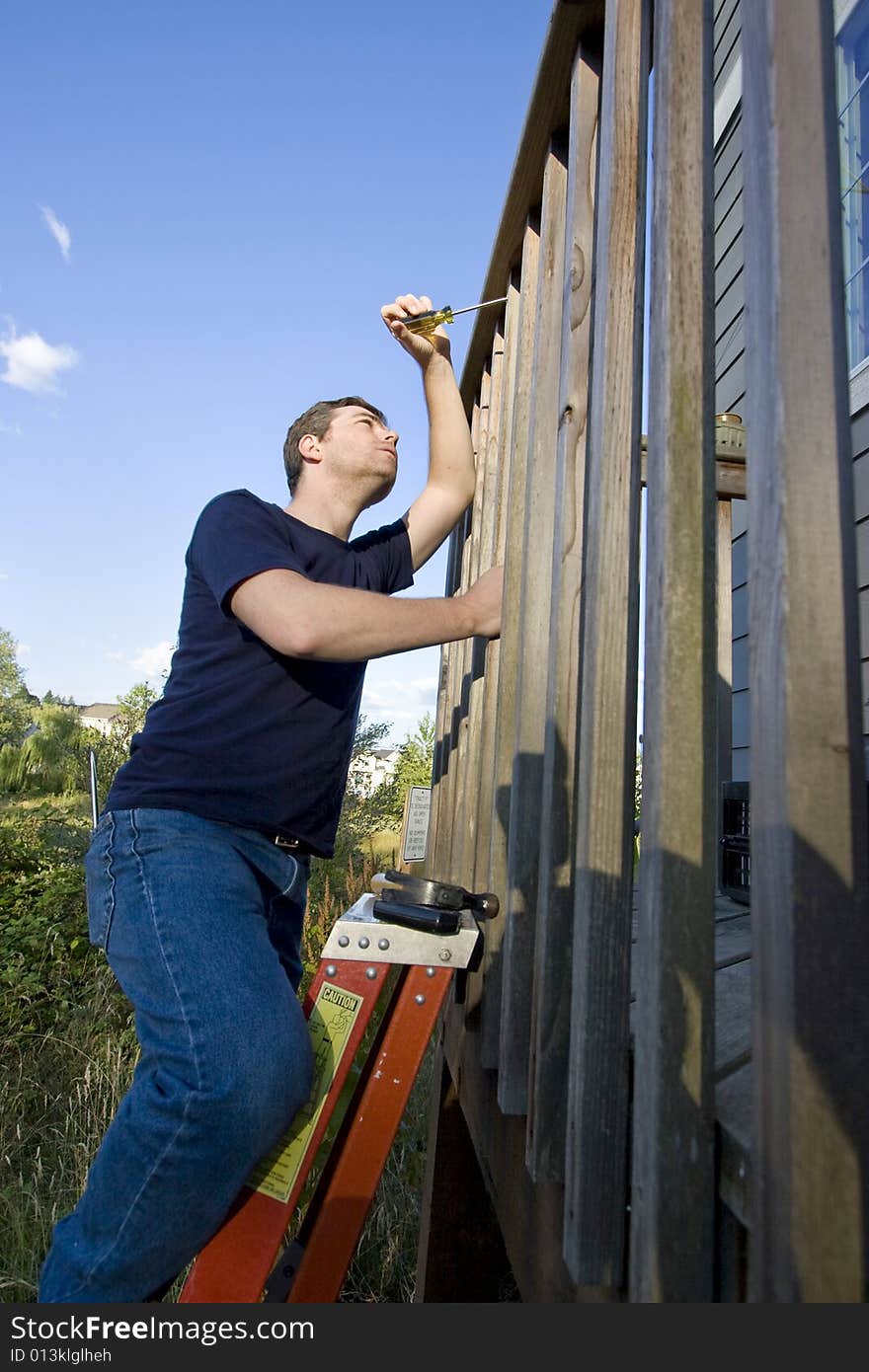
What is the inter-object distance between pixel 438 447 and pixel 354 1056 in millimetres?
1663

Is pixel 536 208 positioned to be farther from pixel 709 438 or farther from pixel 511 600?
pixel 709 438

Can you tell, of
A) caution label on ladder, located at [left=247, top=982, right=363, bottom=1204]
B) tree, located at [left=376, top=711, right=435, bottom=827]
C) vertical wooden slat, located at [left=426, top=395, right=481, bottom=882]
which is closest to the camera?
caution label on ladder, located at [left=247, top=982, right=363, bottom=1204]

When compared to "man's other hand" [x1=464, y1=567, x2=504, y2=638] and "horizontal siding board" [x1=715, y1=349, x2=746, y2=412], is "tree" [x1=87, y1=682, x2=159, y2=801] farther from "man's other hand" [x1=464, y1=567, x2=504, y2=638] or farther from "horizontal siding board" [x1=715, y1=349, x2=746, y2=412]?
"man's other hand" [x1=464, y1=567, x2=504, y2=638]

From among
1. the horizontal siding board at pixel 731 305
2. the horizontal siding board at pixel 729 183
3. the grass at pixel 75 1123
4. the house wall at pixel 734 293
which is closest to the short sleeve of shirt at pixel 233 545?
the grass at pixel 75 1123

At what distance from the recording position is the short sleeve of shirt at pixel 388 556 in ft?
7.42

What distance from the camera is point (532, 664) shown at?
149cm

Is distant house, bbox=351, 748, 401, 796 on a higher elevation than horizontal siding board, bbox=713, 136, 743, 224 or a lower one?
lower

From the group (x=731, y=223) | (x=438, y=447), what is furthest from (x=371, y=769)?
(x=438, y=447)

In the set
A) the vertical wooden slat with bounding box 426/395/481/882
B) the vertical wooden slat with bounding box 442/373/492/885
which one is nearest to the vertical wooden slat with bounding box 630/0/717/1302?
the vertical wooden slat with bounding box 442/373/492/885

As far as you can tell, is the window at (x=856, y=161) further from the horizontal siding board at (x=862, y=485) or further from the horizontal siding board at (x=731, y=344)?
the horizontal siding board at (x=731, y=344)

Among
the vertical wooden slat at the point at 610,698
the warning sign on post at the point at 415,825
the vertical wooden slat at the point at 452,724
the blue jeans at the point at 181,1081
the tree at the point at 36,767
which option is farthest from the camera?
the tree at the point at 36,767

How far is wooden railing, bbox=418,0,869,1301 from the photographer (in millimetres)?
664

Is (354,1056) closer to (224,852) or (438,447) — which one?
(224,852)

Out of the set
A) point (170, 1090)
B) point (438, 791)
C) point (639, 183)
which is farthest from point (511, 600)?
point (438, 791)
